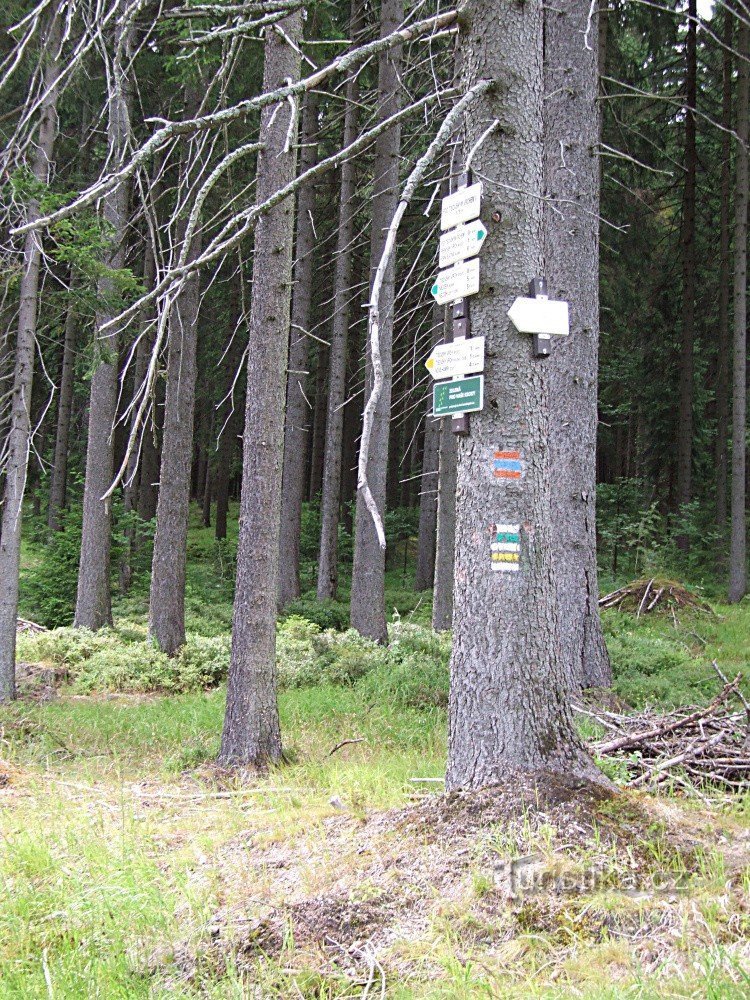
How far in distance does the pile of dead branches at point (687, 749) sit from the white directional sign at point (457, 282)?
277cm

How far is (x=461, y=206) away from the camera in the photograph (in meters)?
3.93

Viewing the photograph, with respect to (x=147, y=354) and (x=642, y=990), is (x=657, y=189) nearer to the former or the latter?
(x=147, y=354)

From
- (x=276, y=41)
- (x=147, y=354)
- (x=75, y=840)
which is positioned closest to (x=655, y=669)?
(x=75, y=840)

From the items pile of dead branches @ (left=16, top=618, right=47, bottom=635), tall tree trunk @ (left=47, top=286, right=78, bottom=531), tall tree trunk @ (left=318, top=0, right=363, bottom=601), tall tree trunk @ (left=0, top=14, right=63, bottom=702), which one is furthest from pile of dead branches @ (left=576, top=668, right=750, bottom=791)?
tall tree trunk @ (left=47, top=286, right=78, bottom=531)

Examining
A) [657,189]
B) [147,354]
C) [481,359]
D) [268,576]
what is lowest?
[268,576]

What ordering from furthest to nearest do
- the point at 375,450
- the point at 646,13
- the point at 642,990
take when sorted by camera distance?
1. the point at 646,13
2. the point at 375,450
3. the point at 642,990

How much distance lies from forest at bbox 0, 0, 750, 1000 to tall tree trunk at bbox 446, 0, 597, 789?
2 centimetres

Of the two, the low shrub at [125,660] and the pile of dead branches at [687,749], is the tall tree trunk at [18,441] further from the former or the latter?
the pile of dead branches at [687,749]

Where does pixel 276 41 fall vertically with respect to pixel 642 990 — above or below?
above

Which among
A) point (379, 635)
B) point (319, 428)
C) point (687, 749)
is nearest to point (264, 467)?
point (687, 749)

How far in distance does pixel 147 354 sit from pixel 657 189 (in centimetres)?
1407

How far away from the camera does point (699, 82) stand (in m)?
19.1

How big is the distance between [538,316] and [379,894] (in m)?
2.66

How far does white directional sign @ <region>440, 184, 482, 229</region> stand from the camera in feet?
12.7
